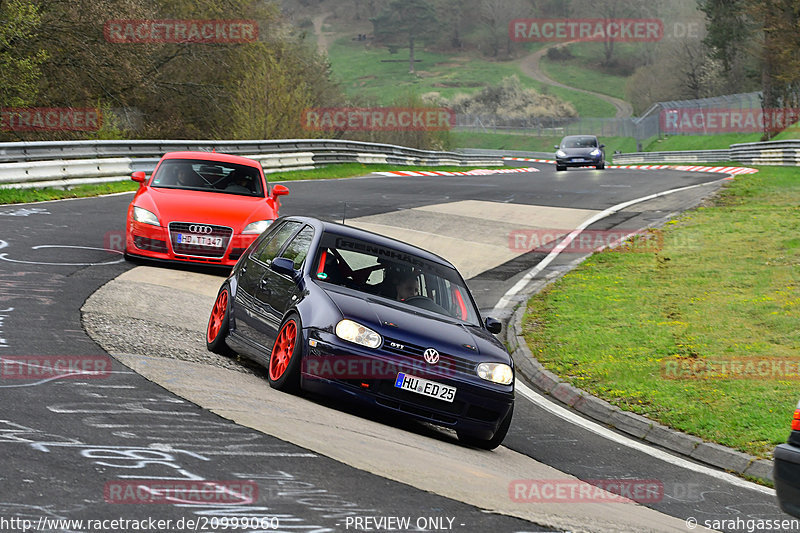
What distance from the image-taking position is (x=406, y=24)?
18375 centimetres

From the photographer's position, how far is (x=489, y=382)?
7859mm

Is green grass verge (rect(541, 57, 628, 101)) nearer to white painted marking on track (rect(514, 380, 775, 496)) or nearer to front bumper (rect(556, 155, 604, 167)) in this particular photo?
front bumper (rect(556, 155, 604, 167))

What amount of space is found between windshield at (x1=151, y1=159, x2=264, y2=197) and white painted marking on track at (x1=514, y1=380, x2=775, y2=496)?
19.5ft

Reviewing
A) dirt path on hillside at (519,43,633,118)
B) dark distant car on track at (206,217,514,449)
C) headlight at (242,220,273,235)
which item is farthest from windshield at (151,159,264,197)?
dirt path on hillside at (519,43,633,118)

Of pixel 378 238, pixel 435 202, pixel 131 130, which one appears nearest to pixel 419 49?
pixel 131 130

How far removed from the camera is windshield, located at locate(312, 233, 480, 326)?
8.73 meters

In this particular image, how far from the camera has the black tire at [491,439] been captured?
7912 mm

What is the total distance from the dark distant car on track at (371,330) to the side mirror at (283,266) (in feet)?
0.05

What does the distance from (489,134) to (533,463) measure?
11405 centimetres

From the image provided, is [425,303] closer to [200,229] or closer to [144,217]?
[200,229]

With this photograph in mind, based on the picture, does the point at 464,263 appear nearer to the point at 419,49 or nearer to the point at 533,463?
the point at 533,463

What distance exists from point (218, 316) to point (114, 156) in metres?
17.4

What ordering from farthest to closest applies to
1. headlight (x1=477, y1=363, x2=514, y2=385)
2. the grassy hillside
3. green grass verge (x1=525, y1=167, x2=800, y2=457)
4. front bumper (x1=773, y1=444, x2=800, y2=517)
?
1. the grassy hillside
2. green grass verge (x1=525, y1=167, x2=800, y2=457)
3. headlight (x1=477, y1=363, x2=514, y2=385)
4. front bumper (x1=773, y1=444, x2=800, y2=517)

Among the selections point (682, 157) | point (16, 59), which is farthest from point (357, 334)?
point (682, 157)
